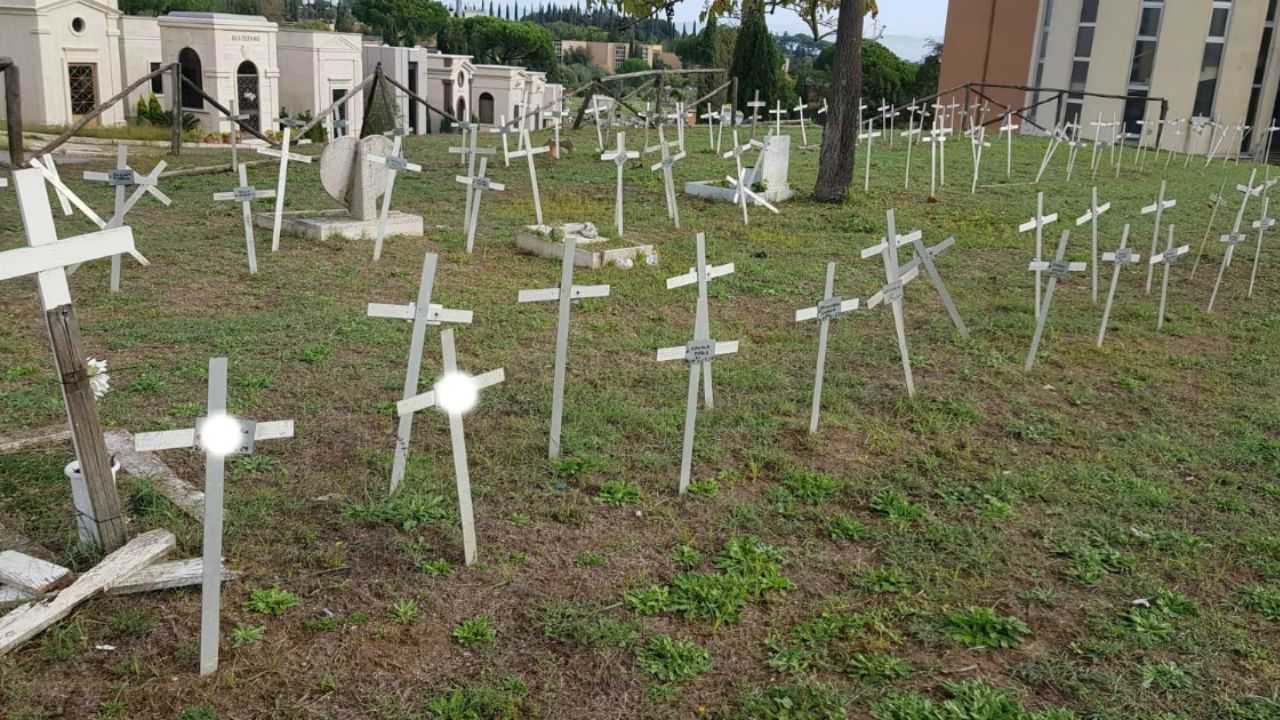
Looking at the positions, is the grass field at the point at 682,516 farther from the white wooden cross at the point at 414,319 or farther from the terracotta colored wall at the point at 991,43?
the terracotta colored wall at the point at 991,43

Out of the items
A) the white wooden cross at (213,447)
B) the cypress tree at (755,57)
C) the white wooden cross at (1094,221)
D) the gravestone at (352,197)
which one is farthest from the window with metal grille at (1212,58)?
the white wooden cross at (213,447)

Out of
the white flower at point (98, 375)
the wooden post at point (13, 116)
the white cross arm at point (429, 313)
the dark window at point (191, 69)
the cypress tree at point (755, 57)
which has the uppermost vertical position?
the cypress tree at point (755, 57)

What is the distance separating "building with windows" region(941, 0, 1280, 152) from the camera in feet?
89.0

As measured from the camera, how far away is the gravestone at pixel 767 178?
44.5 ft

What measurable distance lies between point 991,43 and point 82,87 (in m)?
27.6

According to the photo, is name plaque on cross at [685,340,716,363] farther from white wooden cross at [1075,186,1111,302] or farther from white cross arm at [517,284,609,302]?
white wooden cross at [1075,186,1111,302]

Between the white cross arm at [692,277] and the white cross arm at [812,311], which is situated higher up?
the white cross arm at [692,277]

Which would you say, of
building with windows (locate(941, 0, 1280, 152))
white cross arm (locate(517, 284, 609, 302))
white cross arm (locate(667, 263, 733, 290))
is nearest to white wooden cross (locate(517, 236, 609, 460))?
white cross arm (locate(517, 284, 609, 302))

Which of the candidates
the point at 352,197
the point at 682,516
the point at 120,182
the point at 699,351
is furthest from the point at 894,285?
the point at 352,197

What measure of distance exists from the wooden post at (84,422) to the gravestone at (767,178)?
10.4 m

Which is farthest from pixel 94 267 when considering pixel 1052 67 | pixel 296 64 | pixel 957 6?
pixel 957 6

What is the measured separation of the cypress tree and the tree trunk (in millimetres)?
16388

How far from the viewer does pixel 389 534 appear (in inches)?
165

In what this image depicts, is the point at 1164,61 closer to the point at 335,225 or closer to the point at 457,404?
the point at 335,225
